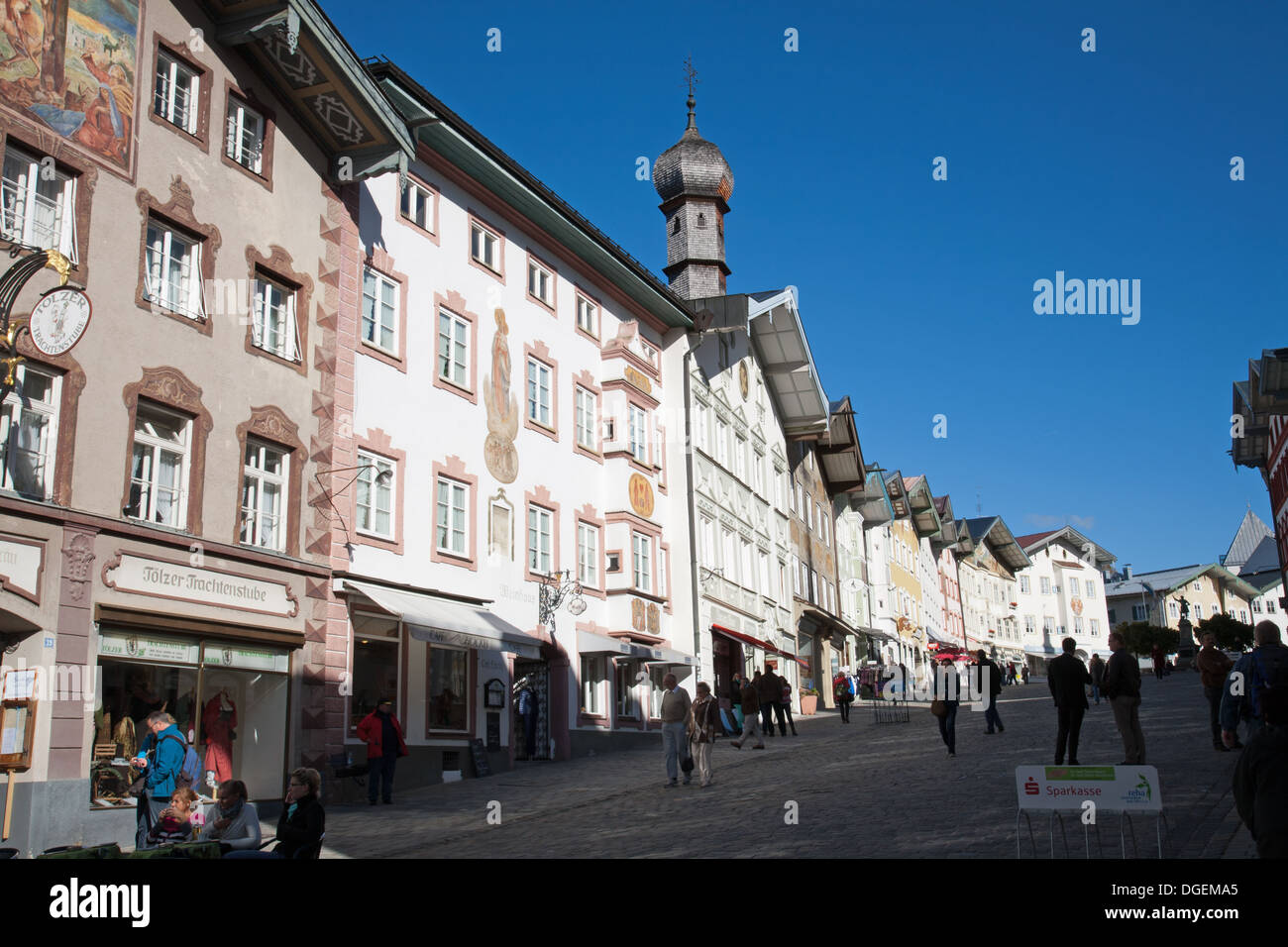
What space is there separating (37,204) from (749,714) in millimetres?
17916

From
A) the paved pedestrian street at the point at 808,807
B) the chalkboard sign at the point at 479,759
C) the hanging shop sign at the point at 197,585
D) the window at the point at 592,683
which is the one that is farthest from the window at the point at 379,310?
the window at the point at 592,683

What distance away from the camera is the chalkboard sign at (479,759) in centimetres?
2338

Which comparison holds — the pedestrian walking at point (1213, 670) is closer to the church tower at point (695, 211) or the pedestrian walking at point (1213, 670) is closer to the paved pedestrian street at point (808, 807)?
the paved pedestrian street at point (808, 807)

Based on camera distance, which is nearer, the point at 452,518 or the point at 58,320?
the point at 58,320

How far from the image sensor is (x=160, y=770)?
1348cm

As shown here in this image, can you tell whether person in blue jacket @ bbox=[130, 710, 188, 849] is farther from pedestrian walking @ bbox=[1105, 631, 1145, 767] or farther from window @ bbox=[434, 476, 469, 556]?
pedestrian walking @ bbox=[1105, 631, 1145, 767]

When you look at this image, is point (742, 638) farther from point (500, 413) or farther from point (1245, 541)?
point (1245, 541)

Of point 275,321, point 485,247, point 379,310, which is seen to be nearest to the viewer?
point 275,321

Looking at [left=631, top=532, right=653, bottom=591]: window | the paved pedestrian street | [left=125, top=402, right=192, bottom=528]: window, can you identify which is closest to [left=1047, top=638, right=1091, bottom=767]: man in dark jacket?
the paved pedestrian street

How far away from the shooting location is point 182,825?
1143cm

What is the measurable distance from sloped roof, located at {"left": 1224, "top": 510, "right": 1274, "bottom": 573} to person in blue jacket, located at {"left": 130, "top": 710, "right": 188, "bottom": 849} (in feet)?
473

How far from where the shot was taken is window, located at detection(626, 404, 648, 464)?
32.0 meters

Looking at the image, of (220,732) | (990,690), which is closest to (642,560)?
(990,690)
